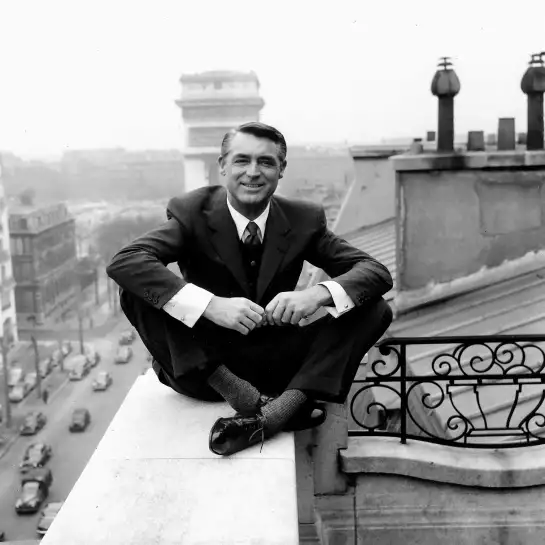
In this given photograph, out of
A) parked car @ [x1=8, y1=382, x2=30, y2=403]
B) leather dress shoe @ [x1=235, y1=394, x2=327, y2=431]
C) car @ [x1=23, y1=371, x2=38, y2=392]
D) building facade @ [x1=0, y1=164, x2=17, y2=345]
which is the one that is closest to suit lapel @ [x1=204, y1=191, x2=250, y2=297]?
leather dress shoe @ [x1=235, y1=394, x2=327, y2=431]

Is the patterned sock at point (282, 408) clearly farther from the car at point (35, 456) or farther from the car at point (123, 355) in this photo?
the car at point (123, 355)

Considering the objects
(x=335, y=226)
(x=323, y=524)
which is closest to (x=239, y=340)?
(x=323, y=524)

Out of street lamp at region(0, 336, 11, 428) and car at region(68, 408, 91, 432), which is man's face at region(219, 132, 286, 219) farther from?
street lamp at region(0, 336, 11, 428)

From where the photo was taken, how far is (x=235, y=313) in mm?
2705

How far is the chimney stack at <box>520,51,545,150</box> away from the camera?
6488 mm

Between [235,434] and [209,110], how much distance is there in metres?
14.2

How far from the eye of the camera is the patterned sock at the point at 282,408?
281 centimetres

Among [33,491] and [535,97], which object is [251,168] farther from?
[33,491]

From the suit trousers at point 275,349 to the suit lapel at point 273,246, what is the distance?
21 cm

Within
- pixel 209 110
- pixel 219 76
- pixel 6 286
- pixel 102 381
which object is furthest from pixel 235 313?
pixel 102 381

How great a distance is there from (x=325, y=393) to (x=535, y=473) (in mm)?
1390

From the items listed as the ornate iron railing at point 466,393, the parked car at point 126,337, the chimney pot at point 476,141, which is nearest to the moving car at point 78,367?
the parked car at point 126,337

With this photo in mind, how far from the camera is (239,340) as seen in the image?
302 cm

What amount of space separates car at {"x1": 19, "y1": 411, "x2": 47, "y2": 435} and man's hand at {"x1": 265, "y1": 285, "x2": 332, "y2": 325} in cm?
1891
